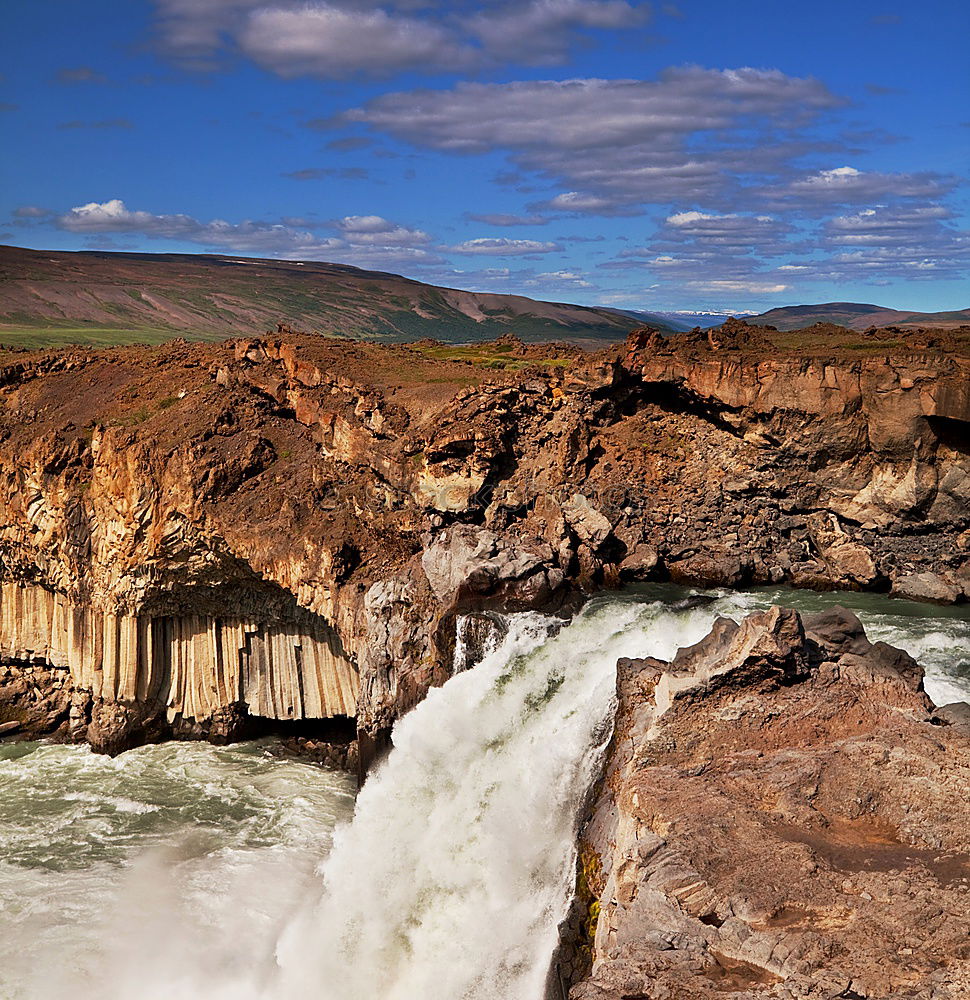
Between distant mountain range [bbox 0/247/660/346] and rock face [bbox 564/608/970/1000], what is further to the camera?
distant mountain range [bbox 0/247/660/346]

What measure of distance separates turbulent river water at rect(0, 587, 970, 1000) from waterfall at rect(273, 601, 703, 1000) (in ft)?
0.16

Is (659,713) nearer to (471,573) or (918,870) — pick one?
(918,870)

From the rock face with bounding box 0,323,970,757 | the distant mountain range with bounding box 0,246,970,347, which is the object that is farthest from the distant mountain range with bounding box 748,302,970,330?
the rock face with bounding box 0,323,970,757

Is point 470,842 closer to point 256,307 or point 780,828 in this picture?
point 780,828

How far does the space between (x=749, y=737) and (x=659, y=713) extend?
1673 millimetres

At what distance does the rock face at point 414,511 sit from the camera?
100ft

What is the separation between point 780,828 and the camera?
46.9ft

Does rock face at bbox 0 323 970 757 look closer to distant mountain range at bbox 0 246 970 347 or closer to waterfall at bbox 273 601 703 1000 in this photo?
waterfall at bbox 273 601 703 1000

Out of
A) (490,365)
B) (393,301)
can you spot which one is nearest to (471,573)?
(490,365)

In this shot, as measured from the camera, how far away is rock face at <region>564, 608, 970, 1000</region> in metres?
11.5

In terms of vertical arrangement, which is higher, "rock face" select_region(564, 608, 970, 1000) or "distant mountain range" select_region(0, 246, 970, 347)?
"distant mountain range" select_region(0, 246, 970, 347)

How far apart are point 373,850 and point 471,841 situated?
313 centimetres

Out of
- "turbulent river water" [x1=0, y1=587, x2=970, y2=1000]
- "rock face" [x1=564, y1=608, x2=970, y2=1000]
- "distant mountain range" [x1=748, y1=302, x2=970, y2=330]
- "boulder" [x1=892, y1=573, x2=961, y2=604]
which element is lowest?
"turbulent river water" [x1=0, y1=587, x2=970, y2=1000]

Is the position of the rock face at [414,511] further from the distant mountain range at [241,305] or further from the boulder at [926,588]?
the distant mountain range at [241,305]
